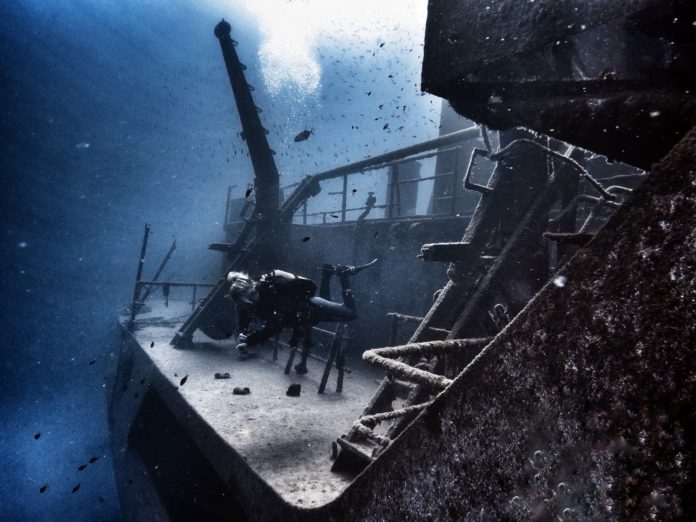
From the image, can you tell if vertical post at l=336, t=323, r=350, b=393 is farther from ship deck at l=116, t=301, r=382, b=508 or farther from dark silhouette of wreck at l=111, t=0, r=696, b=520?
dark silhouette of wreck at l=111, t=0, r=696, b=520

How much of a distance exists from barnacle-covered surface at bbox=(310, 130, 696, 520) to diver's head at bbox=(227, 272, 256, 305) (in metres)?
3.57

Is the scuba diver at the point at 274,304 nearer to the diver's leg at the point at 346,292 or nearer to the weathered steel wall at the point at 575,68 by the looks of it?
the diver's leg at the point at 346,292

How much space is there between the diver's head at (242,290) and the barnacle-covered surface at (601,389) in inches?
141

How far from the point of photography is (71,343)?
91.3 feet

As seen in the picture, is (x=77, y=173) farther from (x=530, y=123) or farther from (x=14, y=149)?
(x=530, y=123)

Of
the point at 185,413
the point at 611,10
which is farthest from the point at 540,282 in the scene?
the point at 185,413

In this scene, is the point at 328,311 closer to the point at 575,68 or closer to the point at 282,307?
the point at 282,307

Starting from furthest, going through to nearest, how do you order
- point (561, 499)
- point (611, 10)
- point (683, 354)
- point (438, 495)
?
point (611, 10)
point (438, 495)
point (561, 499)
point (683, 354)

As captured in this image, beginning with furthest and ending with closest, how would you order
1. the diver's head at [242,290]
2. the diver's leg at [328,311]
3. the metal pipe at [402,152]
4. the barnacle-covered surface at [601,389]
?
the metal pipe at [402,152] < the diver's leg at [328,311] < the diver's head at [242,290] < the barnacle-covered surface at [601,389]

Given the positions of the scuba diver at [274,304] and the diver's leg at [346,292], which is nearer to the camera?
the scuba diver at [274,304]

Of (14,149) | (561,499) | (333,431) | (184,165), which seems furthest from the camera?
(184,165)

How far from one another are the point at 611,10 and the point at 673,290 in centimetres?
120

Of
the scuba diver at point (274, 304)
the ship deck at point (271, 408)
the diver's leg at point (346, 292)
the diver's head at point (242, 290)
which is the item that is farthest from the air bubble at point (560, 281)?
the diver's leg at point (346, 292)

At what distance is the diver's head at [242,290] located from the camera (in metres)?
4.14
